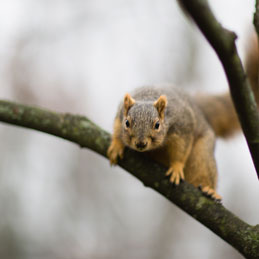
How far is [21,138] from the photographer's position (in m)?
9.28

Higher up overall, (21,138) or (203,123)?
(203,123)

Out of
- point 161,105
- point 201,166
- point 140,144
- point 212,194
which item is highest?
point 161,105

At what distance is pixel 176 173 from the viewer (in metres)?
3.58

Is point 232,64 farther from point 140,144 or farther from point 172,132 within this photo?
point 172,132

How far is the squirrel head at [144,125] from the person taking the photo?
3.28 m

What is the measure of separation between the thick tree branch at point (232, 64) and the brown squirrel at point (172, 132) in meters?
1.00

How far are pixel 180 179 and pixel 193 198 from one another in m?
0.27

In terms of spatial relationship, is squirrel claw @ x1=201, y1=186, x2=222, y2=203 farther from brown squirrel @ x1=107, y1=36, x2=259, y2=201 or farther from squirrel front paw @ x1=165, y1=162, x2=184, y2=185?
squirrel front paw @ x1=165, y1=162, x2=184, y2=185

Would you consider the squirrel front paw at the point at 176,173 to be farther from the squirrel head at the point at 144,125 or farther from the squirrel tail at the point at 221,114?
the squirrel tail at the point at 221,114

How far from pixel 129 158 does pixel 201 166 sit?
1.00 metres

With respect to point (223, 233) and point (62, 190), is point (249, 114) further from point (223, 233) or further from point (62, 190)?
point (62, 190)

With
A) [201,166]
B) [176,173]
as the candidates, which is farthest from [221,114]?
[176,173]

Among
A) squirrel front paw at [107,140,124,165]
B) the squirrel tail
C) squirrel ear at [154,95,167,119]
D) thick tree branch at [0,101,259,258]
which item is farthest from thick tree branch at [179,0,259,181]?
the squirrel tail

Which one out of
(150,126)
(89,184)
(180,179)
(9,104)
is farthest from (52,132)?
(89,184)
